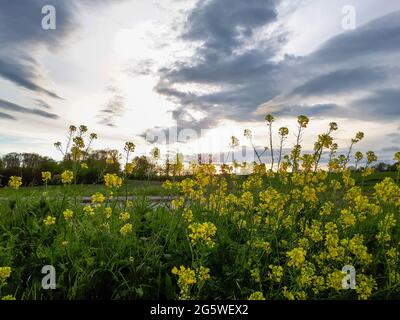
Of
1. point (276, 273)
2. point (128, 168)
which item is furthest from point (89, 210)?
point (276, 273)

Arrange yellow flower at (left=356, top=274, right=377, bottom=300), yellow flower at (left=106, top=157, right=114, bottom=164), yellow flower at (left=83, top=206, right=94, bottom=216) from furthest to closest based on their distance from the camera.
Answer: yellow flower at (left=106, top=157, right=114, bottom=164)
yellow flower at (left=83, top=206, right=94, bottom=216)
yellow flower at (left=356, top=274, right=377, bottom=300)

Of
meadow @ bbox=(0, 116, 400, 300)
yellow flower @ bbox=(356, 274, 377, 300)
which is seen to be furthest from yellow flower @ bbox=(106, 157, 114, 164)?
yellow flower @ bbox=(356, 274, 377, 300)

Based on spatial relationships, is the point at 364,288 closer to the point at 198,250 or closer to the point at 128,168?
the point at 198,250

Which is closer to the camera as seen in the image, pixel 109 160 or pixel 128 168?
pixel 128 168

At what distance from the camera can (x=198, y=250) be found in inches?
146

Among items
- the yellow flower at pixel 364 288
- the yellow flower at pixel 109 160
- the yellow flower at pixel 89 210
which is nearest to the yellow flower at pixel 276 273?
the yellow flower at pixel 364 288

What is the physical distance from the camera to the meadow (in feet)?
12.1

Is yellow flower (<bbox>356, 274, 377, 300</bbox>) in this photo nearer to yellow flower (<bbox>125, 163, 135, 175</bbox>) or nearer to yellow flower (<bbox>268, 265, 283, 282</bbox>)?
yellow flower (<bbox>268, 265, 283, 282</bbox>)

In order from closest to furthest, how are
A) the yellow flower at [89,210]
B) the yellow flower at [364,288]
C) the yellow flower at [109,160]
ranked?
the yellow flower at [364,288], the yellow flower at [89,210], the yellow flower at [109,160]

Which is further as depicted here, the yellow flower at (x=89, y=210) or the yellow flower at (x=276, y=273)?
the yellow flower at (x=89, y=210)

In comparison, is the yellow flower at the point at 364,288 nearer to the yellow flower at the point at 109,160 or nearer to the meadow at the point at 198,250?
the meadow at the point at 198,250

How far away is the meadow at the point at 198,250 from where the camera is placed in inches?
145

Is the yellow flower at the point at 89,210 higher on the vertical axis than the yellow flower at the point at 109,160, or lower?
lower
